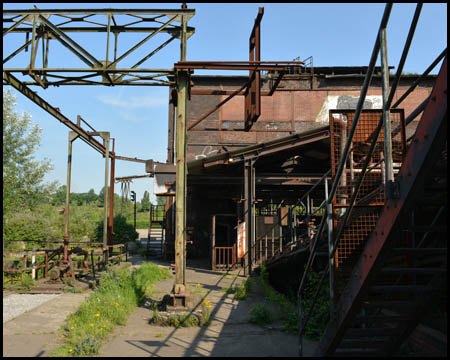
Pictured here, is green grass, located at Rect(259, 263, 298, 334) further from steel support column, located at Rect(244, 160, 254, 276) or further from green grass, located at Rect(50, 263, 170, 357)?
green grass, located at Rect(50, 263, 170, 357)

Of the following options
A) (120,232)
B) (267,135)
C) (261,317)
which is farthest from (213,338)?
(120,232)

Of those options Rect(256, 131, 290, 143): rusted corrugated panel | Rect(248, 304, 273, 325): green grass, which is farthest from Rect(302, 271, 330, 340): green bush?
Rect(256, 131, 290, 143): rusted corrugated panel

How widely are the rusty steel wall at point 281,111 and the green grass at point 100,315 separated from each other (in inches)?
450

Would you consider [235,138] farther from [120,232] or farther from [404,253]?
[404,253]

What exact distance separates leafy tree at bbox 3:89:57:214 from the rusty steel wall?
1409 centimetres

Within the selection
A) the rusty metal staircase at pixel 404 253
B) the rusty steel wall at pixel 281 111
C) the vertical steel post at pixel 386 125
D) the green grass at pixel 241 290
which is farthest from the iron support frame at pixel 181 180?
the rusty steel wall at pixel 281 111

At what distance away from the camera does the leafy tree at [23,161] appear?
84.5ft

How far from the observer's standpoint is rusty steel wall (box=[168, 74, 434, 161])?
20.0 m

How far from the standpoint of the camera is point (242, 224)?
1329cm

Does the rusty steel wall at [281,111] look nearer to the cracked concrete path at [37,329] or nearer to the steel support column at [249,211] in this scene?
the steel support column at [249,211]

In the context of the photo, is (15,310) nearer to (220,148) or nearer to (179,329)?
(179,329)

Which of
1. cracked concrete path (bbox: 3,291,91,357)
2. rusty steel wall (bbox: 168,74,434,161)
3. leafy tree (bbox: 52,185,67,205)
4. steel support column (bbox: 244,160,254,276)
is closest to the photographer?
cracked concrete path (bbox: 3,291,91,357)

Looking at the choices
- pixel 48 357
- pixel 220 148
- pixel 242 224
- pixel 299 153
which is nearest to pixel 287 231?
pixel 242 224

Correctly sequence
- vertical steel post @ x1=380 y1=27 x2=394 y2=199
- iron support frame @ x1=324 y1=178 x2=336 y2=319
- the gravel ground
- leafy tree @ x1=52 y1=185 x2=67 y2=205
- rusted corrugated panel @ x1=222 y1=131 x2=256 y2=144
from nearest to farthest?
vertical steel post @ x1=380 y1=27 x2=394 y2=199, iron support frame @ x1=324 y1=178 x2=336 y2=319, the gravel ground, rusted corrugated panel @ x1=222 y1=131 x2=256 y2=144, leafy tree @ x1=52 y1=185 x2=67 y2=205
